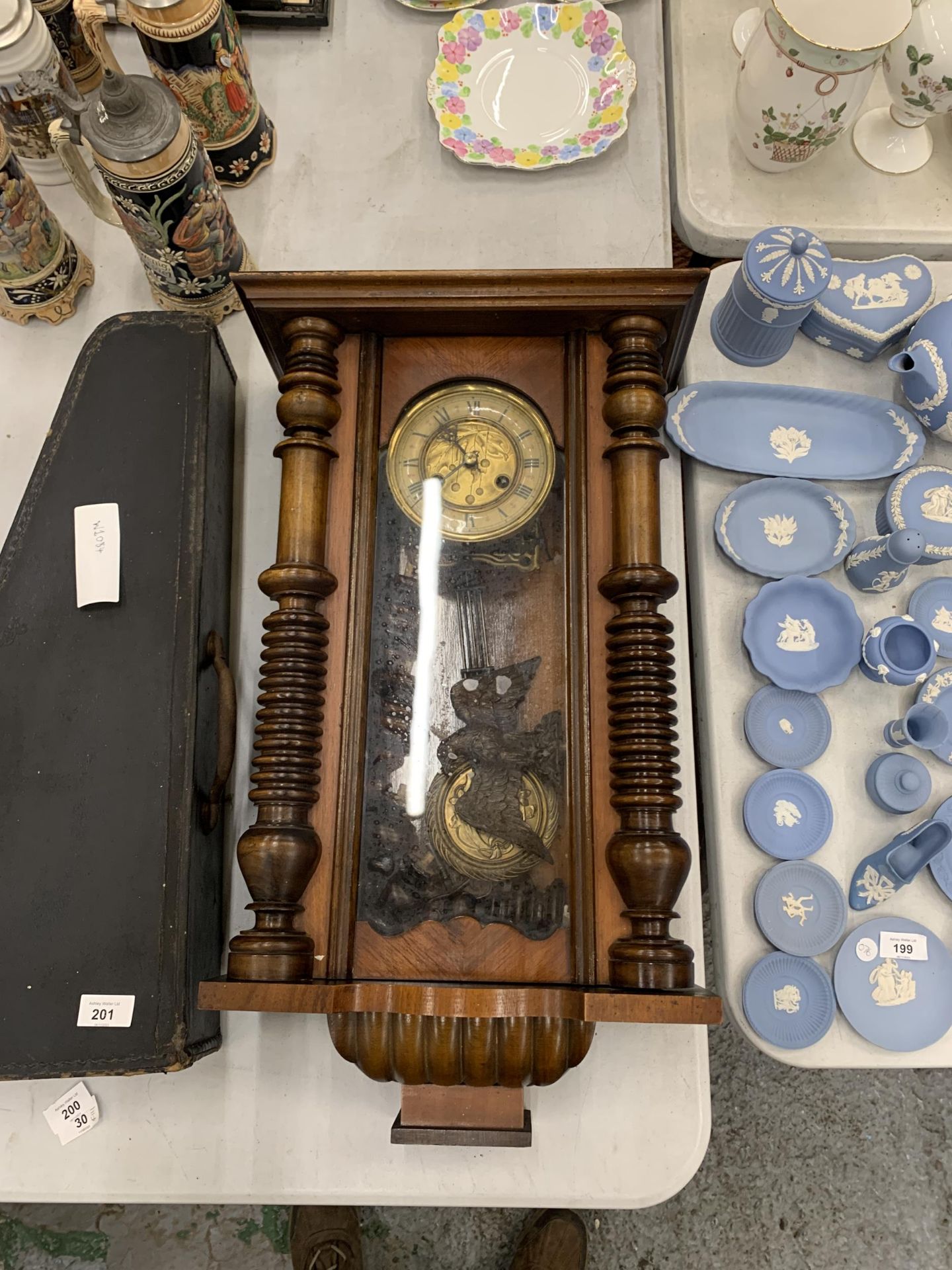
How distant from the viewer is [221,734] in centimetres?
96

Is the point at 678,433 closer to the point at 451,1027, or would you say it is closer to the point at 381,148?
the point at 381,148

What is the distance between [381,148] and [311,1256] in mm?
1743

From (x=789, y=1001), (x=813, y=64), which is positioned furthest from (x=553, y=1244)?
→ (x=813, y=64)

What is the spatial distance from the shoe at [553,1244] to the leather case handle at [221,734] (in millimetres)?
946

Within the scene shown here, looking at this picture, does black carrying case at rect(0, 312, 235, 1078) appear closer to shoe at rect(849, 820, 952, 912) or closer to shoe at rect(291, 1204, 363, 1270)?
shoe at rect(291, 1204, 363, 1270)

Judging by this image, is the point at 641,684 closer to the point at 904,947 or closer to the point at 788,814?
the point at 788,814

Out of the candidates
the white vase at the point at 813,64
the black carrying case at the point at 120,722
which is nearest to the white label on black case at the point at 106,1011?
the black carrying case at the point at 120,722

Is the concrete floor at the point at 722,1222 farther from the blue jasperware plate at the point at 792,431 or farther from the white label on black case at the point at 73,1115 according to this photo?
the blue jasperware plate at the point at 792,431

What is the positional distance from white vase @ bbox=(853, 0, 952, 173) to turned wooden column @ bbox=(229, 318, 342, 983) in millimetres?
828

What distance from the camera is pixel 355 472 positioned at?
92cm

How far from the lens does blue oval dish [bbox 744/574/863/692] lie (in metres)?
1.04

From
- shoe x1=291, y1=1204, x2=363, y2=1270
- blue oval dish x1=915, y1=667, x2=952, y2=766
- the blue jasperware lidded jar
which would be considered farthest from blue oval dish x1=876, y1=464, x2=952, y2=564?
shoe x1=291, y1=1204, x2=363, y2=1270

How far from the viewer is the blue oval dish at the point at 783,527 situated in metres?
1.07

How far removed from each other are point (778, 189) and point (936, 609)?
2.18ft
